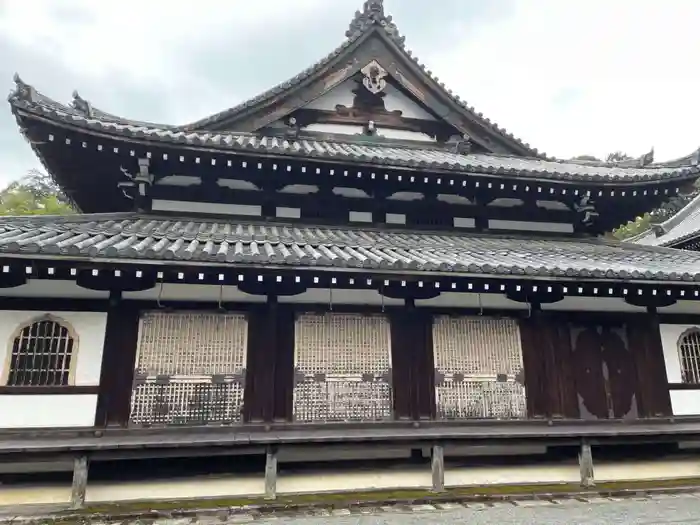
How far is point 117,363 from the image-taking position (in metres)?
6.63

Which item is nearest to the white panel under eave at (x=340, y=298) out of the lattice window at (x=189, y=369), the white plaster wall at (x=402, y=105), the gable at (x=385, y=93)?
the lattice window at (x=189, y=369)

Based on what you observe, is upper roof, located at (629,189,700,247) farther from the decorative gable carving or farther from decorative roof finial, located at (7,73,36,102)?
decorative roof finial, located at (7,73,36,102)

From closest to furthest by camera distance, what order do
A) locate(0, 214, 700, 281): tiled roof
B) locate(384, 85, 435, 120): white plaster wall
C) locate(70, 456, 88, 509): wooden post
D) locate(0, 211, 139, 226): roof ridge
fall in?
locate(70, 456, 88, 509): wooden post
locate(0, 214, 700, 281): tiled roof
locate(0, 211, 139, 226): roof ridge
locate(384, 85, 435, 120): white plaster wall

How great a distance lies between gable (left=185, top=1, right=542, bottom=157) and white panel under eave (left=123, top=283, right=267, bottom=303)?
3.93m

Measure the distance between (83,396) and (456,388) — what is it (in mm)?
5295

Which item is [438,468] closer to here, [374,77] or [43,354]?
[43,354]

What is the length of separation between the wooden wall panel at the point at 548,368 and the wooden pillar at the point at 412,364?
1634mm

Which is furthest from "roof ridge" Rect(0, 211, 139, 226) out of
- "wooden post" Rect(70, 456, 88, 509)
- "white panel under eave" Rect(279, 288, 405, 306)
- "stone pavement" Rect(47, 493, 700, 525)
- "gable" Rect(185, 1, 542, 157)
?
"stone pavement" Rect(47, 493, 700, 525)

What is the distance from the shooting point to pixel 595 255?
8.55m

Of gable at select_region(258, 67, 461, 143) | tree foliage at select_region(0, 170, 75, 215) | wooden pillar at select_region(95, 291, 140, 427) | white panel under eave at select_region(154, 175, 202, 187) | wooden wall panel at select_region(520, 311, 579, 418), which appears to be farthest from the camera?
tree foliage at select_region(0, 170, 75, 215)

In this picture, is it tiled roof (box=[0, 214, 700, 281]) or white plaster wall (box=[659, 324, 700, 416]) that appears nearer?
tiled roof (box=[0, 214, 700, 281])

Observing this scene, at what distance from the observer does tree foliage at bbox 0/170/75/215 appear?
2396 cm

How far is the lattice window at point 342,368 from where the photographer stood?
7.01m

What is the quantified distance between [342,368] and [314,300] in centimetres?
110
